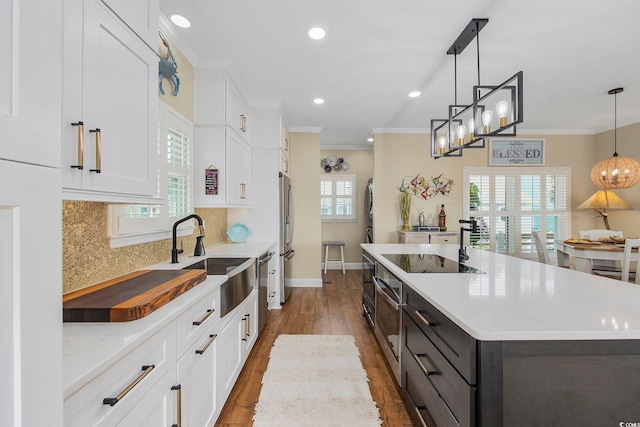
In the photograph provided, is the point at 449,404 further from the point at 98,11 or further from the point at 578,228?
the point at 578,228

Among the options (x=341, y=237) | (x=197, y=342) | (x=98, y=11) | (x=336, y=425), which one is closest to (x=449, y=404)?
(x=336, y=425)

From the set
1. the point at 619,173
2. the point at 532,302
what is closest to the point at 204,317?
the point at 532,302

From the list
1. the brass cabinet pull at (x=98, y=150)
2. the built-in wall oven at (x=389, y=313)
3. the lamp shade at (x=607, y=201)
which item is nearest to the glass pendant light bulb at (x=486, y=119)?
the built-in wall oven at (x=389, y=313)

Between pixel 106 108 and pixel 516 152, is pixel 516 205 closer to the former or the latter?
pixel 516 152

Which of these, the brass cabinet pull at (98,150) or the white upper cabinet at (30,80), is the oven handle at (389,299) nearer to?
the brass cabinet pull at (98,150)

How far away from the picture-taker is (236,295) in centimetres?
209

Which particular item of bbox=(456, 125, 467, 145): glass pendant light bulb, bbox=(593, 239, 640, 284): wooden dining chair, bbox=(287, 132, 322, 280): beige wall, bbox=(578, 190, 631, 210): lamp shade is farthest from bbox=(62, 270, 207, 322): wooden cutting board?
bbox=(578, 190, 631, 210): lamp shade

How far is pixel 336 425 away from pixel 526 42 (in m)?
3.26

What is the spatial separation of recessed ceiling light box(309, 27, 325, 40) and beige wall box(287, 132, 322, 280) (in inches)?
104

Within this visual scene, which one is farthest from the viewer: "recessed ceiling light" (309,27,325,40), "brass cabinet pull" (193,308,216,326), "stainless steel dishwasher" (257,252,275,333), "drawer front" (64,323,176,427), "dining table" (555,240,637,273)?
"dining table" (555,240,637,273)

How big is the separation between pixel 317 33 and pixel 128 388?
2514 millimetres

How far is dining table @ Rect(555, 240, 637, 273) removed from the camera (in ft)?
10.9

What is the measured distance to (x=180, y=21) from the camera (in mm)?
2242

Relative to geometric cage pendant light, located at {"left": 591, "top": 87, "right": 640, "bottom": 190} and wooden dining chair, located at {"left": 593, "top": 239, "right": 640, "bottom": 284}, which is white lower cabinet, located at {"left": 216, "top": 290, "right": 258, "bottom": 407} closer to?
wooden dining chair, located at {"left": 593, "top": 239, "right": 640, "bottom": 284}
